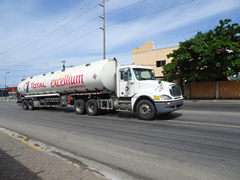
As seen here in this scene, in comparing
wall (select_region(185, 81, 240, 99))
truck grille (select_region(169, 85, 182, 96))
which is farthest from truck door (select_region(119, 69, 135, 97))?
wall (select_region(185, 81, 240, 99))


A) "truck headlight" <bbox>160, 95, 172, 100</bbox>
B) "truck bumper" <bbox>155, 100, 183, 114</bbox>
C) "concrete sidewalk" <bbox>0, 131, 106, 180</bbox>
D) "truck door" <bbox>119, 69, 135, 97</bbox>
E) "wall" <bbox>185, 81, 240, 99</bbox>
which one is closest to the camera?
"concrete sidewalk" <bbox>0, 131, 106, 180</bbox>

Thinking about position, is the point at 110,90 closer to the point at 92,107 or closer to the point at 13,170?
the point at 92,107

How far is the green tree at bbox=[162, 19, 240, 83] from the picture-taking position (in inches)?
725

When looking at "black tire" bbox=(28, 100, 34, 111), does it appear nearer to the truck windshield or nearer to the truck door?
the truck door

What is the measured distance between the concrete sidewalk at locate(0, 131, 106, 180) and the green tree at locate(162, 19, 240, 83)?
61.3 ft

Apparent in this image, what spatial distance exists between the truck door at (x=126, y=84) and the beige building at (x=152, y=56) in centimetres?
2035

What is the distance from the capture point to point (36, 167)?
12.1 feet

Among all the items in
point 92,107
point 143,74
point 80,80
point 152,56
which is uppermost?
point 152,56

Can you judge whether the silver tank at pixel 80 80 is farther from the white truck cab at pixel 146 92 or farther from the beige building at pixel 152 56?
the beige building at pixel 152 56

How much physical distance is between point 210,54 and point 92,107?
14.4 meters

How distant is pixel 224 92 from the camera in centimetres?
2192

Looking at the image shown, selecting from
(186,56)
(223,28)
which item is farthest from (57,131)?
(223,28)

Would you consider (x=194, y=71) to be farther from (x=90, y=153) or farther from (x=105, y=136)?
(x=90, y=153)

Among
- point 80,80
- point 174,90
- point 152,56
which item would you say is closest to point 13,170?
point 174,90
